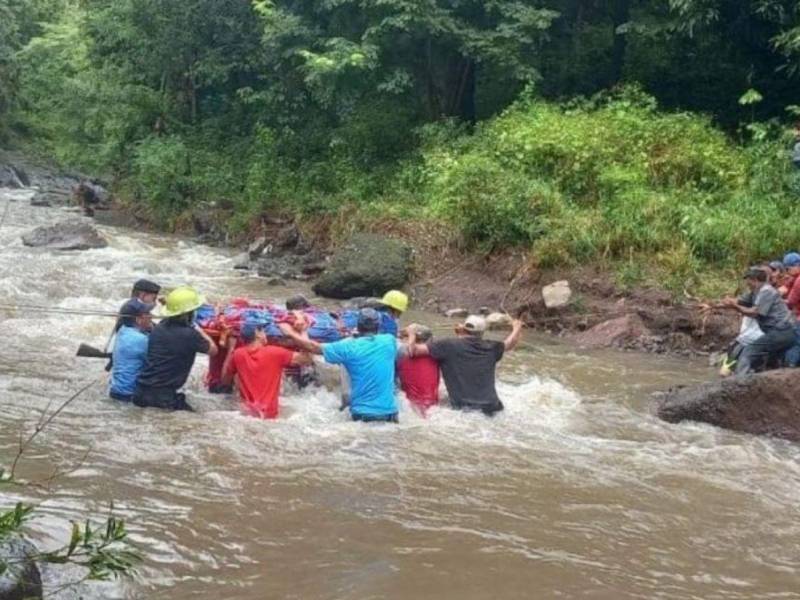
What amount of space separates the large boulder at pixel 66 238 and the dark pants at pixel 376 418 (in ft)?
39.6

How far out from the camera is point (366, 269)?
1563 cm

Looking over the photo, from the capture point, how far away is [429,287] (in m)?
15.8

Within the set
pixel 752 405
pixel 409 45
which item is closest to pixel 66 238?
pixel 409 45

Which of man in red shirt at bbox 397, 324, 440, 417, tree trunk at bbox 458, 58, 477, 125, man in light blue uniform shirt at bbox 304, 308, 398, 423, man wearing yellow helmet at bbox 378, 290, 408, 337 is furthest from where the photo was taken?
tree trunk at bbox 458, 58, 477, 125

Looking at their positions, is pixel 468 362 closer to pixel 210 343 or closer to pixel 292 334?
pixel 292 334

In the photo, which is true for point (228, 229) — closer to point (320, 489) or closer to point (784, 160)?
point (784, 160)

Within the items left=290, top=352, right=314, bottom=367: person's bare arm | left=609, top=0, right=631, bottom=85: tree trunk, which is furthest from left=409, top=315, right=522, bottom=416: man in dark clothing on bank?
left=609, top=0, right=631, bottom=85: tree trunk

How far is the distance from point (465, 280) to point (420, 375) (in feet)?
22.1

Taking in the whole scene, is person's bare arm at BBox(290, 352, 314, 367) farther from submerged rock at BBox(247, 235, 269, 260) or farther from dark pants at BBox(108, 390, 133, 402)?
→ submerged rock at BBox(247, 235, 269, 260)

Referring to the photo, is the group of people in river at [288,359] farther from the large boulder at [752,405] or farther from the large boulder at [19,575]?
the large boulder at [19,575]

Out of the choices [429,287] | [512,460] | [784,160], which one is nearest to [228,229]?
[429,287]

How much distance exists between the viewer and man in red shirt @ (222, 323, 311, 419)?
8578mm

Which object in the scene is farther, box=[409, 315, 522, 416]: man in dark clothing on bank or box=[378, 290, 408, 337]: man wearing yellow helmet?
box=[378, 290, 408, 337]: man wearing yellow helmet

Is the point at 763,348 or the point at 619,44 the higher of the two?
the point at 619,44
